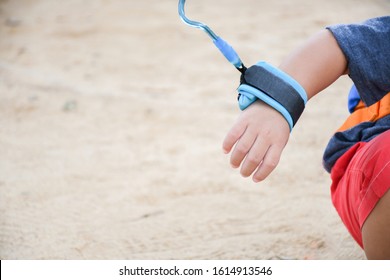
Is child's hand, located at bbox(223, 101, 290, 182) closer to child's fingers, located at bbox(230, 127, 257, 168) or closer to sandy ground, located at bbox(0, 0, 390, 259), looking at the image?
child's fingers, located at bbox(230, 127, 257, 168)

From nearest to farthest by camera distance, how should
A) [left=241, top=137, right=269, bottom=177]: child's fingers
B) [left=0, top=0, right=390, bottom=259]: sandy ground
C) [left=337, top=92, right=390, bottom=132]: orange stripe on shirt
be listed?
[left=241, top=137, right=269, bottom=177]: child's fingers
[left=337, top=92, right=390, bottom=132]: orange stripe on shirt
[left=0, top=0, right=390, bottom=259]: sandy ground

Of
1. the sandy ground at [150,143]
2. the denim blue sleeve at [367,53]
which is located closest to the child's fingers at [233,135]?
the denim blue sleeve at [367,53]

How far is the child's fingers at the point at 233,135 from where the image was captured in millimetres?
815

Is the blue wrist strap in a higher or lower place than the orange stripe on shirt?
higher

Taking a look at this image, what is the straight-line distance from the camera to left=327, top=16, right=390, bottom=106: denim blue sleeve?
33.9 inches

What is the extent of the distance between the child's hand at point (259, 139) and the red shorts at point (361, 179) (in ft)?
0.68

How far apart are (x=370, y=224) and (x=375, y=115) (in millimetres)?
259

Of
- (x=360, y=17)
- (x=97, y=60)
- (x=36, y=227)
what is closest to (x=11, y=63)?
(x=97, y=60)

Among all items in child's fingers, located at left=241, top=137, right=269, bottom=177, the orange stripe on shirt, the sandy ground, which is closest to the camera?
child's fingers, located at left=241, top=137, right=269, bottom=177

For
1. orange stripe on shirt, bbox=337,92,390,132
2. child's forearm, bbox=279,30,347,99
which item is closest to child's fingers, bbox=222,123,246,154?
child's forearm, bbox=279,30,347,99

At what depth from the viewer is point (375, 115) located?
1.03 meters

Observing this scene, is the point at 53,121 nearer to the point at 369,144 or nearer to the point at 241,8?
the point at 369,144

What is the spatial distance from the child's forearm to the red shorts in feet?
0.56

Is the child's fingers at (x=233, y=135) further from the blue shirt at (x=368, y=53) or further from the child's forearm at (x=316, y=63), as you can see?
the blue shirt at (x=368, y=53)
